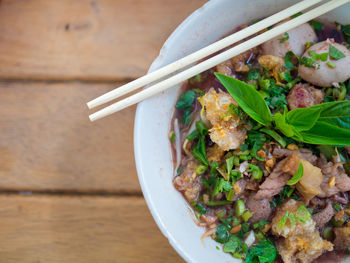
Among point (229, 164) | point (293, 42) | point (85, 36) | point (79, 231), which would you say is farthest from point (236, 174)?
point (85, 36)

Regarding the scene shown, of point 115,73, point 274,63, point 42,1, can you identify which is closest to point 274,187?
point 274,63

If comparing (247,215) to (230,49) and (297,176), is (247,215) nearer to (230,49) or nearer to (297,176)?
(297,176)

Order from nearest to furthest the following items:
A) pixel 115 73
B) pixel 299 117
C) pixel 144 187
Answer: pixel 299 117
pixel 144 187
pixel 115 73

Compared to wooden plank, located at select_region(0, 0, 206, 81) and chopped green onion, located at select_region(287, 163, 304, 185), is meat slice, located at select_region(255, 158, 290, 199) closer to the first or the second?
chopped green onion, located at select_region(287, 163, 304, 185)

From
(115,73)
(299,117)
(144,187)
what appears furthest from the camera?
(115,73)

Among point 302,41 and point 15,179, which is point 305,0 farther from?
point 15,179

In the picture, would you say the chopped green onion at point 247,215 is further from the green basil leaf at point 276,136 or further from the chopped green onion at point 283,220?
the green basil leaf at point 276,136
